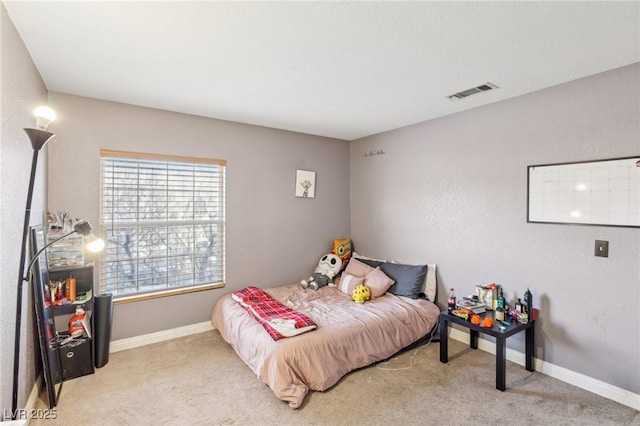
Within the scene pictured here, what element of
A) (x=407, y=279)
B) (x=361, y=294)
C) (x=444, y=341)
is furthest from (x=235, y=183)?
(x=444, y=341)

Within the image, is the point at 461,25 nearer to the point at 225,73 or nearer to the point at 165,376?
the point at 225,73

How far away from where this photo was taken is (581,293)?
2473 millimetres

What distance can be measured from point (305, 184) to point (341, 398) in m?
2.67

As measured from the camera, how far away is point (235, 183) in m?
3.71

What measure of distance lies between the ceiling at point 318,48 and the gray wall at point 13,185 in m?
0.19

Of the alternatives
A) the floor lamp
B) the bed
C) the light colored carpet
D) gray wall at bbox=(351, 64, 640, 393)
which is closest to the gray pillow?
the bed

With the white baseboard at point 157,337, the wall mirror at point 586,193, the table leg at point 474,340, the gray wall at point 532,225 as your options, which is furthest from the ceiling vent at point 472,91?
the white baseboard at point 157,337

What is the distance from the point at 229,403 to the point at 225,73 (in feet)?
8.05

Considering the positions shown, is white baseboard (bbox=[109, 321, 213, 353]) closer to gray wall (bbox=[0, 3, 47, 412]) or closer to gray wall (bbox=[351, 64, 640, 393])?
gray wall (bbox=[0, 3, 47, 412])

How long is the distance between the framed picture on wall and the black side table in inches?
89.8

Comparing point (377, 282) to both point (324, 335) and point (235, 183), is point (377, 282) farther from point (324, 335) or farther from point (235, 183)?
point (235, 183)

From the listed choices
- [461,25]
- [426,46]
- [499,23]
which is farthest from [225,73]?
[499,23]

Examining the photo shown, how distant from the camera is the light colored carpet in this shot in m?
2.11

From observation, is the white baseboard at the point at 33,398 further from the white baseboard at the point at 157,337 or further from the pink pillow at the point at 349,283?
the pink pillow at the point at 349,283
